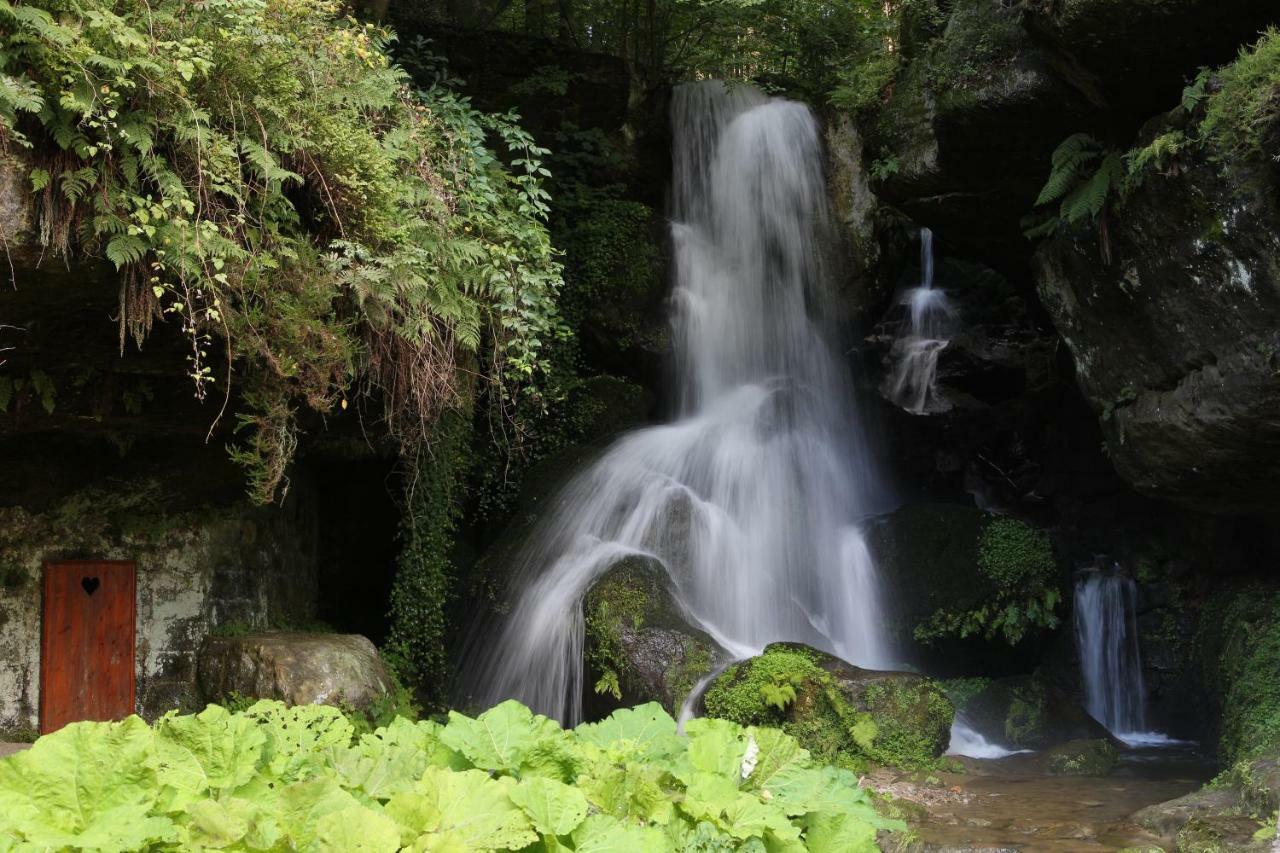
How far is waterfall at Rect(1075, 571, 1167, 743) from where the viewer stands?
1125 cm

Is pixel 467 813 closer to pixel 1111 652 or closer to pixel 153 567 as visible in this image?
pixel 153 567

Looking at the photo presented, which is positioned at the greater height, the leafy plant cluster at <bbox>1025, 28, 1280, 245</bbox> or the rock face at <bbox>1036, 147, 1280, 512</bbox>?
the leafy plant cluster at <bbox>1025, 28, 1280, 245</bbox>

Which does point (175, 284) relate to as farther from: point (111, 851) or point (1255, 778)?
point (1255, 778)

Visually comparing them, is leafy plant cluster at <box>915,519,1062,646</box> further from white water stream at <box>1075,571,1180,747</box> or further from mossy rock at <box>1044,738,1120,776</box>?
mossy rock at <box>1044,738,1120,776</box>

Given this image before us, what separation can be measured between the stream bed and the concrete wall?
5734 mm

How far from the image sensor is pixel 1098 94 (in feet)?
27.4

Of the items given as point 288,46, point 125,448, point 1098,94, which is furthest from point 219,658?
point 1098,94

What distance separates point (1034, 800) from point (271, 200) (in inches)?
265

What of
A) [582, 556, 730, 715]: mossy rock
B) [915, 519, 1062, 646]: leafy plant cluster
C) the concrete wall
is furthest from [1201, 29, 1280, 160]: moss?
the concrete wall

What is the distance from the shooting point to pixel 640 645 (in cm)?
880

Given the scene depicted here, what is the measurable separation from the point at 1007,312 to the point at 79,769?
13071 mm

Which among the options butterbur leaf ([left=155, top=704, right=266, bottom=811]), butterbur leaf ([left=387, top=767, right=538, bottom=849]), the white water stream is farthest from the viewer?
the white water stream

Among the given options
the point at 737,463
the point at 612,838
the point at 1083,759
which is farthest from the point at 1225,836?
the point at 737,463

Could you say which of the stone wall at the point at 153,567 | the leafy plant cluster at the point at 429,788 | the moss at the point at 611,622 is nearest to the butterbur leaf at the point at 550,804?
the leafy plant cluster at the point at 429,788
